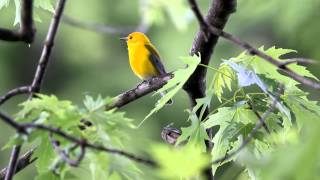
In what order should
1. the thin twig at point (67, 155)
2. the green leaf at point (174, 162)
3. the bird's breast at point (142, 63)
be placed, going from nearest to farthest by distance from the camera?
the green leaf at point (174, 162) < the thin twig at point (67, 155) < the bird's breast at point (142, 63)

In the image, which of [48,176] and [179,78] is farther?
[179,78]

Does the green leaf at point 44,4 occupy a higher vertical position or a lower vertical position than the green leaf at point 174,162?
higher

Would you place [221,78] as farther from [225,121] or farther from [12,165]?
[12,165]

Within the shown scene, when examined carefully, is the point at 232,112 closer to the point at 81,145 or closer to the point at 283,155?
the point at 81,145

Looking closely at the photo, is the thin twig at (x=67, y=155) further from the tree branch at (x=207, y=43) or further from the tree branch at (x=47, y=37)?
the tree branch at (x=207, y=43)

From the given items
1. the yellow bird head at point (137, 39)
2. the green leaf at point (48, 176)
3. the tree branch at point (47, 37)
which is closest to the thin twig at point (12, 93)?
the tree branch at point (47, 37)

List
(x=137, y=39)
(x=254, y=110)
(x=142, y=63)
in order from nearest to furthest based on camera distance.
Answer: (x=254, y=110) < (x=142, y=63) < (x=137, y=39)

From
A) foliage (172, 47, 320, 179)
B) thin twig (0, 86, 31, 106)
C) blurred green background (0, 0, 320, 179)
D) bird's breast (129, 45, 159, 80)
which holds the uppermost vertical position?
foliage (172, 47, 320, 179)

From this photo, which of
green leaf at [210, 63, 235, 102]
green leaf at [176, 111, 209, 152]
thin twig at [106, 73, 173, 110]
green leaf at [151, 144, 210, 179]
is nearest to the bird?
thin twig at [106, 73, 173, 110]

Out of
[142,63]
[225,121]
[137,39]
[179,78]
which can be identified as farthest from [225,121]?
[137,39]

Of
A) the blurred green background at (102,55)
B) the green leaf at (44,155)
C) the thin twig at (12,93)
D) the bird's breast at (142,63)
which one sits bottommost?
the blurred green background at (102,55)

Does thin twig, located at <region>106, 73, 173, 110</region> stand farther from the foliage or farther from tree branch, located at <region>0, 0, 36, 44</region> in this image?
tree branch, located at <region>0, 0, 36, 44</region>

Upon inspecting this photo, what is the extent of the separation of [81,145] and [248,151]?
59 cm

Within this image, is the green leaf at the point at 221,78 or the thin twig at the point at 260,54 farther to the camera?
the green leaf at the point at 221,78
